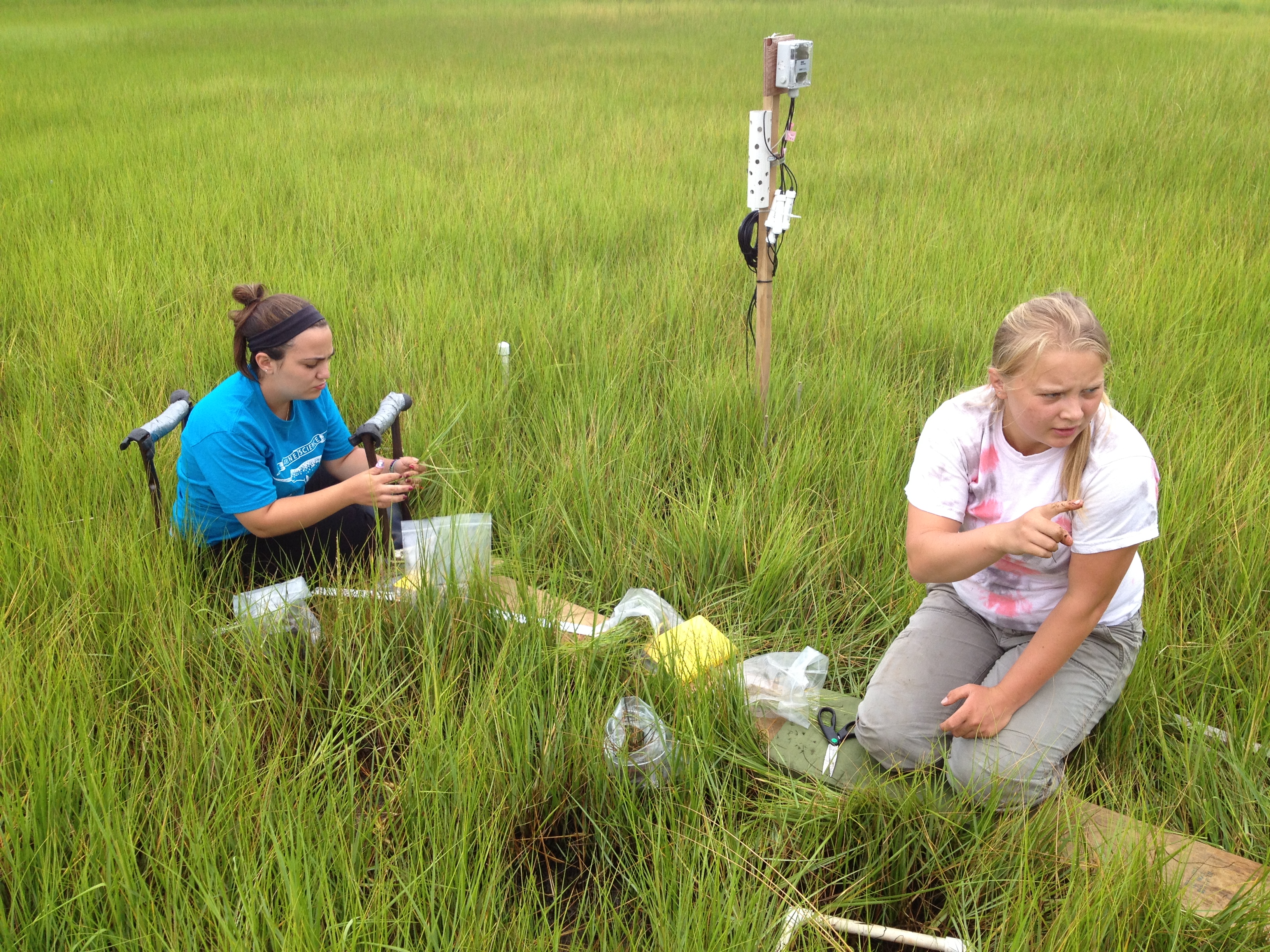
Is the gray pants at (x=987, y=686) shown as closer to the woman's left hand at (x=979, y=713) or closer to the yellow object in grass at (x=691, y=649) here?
the woman's left hand at (x=979, y=713)

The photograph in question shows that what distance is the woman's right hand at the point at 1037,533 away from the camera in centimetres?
150

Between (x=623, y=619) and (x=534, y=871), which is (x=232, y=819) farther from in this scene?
(x=623, y=619)

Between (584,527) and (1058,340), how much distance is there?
1300mm

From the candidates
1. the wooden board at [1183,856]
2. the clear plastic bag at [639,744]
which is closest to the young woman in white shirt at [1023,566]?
the wooden board at [1183,856]

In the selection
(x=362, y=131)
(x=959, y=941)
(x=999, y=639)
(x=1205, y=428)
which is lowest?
(x=959, y=941)

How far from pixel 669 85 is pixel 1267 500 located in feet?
27.6

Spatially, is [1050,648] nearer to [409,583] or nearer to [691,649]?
[691,649]

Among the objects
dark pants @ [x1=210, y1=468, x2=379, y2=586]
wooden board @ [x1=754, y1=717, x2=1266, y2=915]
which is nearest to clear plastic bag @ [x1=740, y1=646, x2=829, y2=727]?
wooden board @ [x1=754, y1=717, x2=1266, y2=915]

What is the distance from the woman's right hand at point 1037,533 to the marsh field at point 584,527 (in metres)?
0.45

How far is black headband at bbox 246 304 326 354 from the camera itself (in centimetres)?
207

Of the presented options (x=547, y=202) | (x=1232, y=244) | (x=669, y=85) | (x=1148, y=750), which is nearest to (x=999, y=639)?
(x=1148, y=750)

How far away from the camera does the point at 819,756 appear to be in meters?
1.80

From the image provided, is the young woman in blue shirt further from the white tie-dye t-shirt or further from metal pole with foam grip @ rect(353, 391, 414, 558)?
the white tie-dye t-shirt

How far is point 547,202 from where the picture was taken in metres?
5.10
